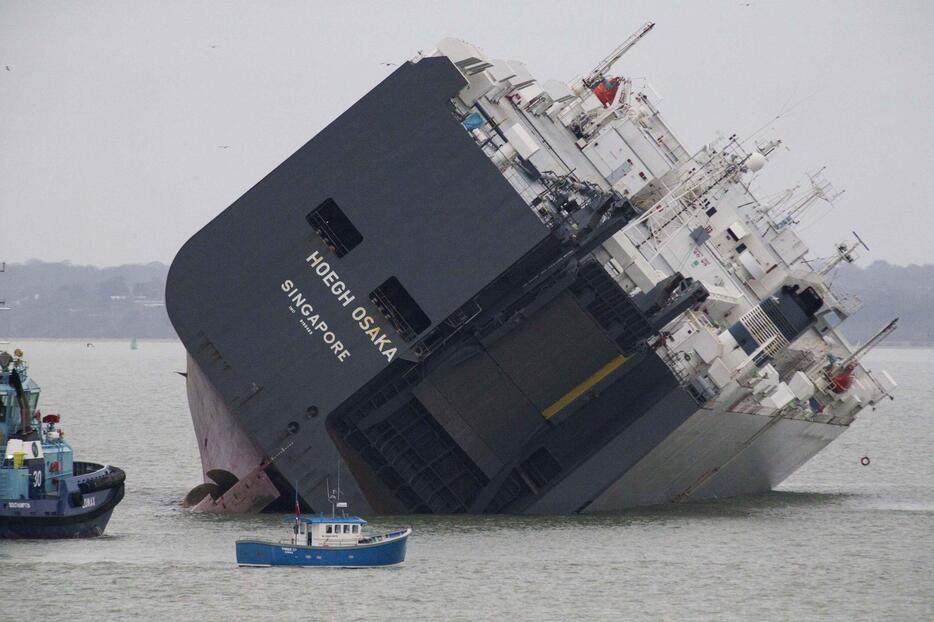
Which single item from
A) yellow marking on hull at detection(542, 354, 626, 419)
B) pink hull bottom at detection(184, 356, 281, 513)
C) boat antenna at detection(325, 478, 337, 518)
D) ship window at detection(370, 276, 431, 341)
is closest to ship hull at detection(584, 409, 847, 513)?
yellow marking on hull at detection(542, 354, 626, 419)

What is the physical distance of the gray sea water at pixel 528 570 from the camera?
2991 centimetres

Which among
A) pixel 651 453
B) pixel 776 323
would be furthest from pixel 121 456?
pixel 651 453

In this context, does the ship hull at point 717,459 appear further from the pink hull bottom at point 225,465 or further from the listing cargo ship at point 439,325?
the pink hull bottom at point 225,465

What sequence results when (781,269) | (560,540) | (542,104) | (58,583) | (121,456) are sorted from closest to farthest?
(58,583), (560,540), (542,104), (781,269), (121,456)

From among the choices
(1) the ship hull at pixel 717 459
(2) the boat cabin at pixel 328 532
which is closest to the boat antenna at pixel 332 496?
(2) the boat cabin at pixel 328 532

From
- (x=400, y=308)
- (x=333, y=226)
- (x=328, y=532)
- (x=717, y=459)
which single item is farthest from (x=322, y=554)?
(x=717, y=459)

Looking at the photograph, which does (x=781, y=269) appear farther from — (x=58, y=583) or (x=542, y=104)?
(x=58, y=583)

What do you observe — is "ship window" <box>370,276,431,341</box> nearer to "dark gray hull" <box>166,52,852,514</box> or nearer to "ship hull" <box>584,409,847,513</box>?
"dark gray hull" <box>166,52,852,514</box>

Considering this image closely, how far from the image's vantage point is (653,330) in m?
36.9

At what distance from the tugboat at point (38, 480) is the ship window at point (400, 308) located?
19.0ft

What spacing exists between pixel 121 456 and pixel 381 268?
21823 mm

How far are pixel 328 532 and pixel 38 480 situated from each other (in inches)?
221

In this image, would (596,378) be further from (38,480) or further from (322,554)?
(38,480)

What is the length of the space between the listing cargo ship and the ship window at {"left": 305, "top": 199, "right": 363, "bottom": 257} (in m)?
0.04
